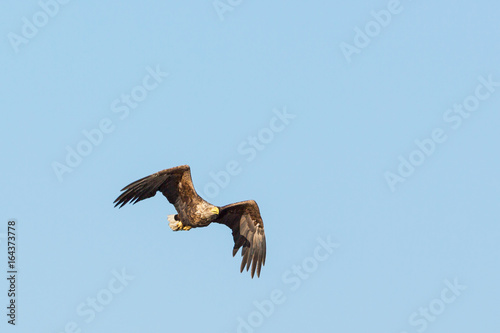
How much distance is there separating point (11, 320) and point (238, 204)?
753 centimetres

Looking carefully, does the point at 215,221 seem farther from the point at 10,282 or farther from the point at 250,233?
the point at 10,282

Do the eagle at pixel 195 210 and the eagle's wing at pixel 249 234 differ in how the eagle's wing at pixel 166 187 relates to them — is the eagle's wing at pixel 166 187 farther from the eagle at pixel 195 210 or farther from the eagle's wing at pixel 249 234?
the eagle's wing at pixel 249 234

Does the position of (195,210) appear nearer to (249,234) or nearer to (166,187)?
(166,187)

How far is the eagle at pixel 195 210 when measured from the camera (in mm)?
31797

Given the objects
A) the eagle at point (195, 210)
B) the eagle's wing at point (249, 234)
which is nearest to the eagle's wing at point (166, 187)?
the eagle at point (195, 210)

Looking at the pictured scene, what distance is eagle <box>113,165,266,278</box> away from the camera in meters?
31.8

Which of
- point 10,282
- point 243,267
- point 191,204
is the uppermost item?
point 10,282

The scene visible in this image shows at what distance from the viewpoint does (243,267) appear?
34.0m

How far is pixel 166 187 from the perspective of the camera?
106 feet

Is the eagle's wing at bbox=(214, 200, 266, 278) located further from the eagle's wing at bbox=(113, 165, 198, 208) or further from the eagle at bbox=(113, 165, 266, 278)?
the eagle's wing at bbox=(113, 165, 198, 208)

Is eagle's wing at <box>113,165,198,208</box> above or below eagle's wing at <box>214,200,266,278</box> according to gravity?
above

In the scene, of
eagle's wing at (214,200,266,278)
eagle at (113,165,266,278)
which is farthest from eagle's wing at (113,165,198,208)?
eagle's wing at (214,200,266,278)

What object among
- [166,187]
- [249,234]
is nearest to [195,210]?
[166,187]

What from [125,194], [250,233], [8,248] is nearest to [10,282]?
[8,248]
